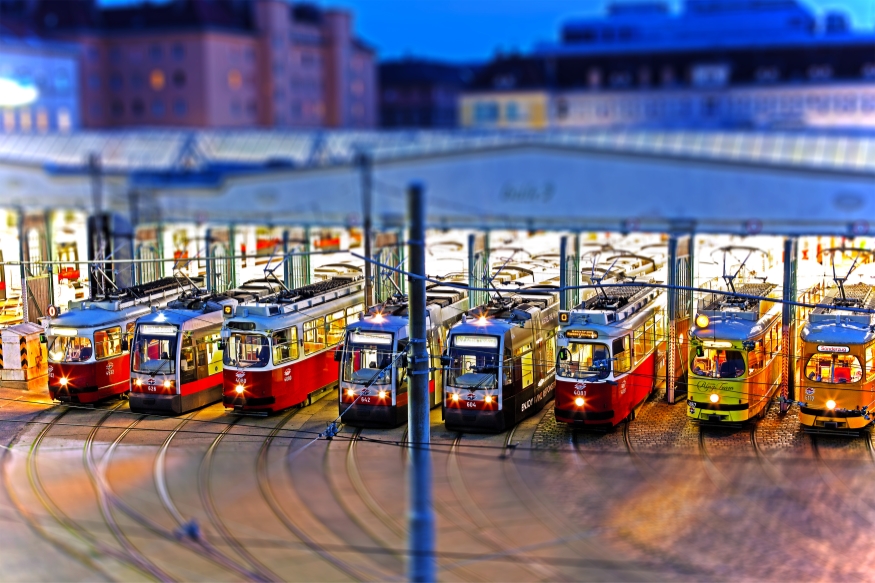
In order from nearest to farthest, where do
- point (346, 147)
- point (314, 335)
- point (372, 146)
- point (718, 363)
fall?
point (718, 363) < point (314, 335) < point (372, 146) < point (346, 147)

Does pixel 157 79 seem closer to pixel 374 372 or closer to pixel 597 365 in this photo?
pixel 374 372

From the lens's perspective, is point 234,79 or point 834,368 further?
point 234,79

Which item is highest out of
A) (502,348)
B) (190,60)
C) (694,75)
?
(190,60)

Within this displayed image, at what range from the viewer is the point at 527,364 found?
22125 millimetres

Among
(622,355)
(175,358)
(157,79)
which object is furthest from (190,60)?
(622,355)

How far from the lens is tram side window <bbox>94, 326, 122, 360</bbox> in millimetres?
23906

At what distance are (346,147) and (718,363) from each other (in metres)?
54.0

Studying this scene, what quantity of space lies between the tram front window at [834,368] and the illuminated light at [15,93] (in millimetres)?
87800

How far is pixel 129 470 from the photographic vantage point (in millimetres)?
16578

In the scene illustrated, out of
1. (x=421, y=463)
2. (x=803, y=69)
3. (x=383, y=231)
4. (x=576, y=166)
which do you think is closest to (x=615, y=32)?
(x=803, y=69)

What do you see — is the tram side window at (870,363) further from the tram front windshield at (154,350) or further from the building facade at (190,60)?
the building facade at (190,60)

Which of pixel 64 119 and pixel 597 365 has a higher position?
pixel 64 119

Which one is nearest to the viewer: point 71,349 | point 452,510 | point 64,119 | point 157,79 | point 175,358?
point 452,510

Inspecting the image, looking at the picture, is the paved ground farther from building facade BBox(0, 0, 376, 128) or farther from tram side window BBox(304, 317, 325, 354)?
building facade BBox(0, 0, 376, 128)
